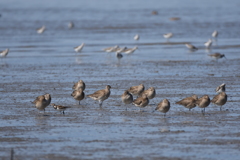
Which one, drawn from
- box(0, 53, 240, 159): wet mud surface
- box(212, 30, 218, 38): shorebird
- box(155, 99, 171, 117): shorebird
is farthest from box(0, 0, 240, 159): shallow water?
box(212, 30, 218, 38): shorebird

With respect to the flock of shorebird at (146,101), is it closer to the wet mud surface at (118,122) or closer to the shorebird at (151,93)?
the shorebird at (151,93)

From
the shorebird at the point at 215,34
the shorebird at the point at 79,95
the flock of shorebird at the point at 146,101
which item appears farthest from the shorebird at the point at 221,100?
the shorebird at the point at 215,34

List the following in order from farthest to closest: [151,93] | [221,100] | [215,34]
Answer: [215,34] < [151,93] < [221,100]

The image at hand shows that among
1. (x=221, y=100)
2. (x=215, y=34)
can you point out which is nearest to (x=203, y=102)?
(x=221, y=100)

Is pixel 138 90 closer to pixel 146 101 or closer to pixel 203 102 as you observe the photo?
pixel 146 101

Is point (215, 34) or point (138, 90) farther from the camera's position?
point (215, 34)

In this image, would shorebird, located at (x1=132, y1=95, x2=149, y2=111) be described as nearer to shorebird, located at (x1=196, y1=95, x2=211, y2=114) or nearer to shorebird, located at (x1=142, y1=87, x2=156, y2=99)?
shorebird, located at (x1=142, y1=87, x2=156, y2=99)

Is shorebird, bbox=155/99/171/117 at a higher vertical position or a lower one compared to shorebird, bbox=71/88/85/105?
lower

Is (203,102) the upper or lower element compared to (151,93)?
lower

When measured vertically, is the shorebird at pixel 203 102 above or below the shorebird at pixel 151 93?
below

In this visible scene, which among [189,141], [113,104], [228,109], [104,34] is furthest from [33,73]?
[104,34]

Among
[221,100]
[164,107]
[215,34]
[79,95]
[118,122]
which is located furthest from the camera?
A: [215,34]

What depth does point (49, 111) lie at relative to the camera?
45.2 ft

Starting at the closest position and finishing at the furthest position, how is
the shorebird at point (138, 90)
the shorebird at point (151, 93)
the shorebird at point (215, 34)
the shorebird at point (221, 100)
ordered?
1. the shorebird at point (221, 100)
2. the shorebird at point (151, 93)
3. the shorebird at point (138, 90)
4. the shorebird at point (215, 34)
